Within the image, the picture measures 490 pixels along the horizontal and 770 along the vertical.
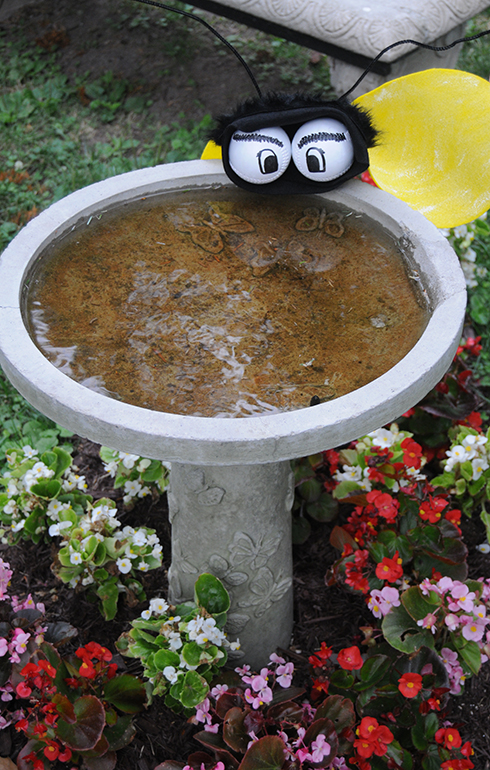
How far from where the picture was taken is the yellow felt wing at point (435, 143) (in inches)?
82.5

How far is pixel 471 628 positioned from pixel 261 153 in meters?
1.41

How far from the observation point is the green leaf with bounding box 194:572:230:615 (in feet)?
6.36

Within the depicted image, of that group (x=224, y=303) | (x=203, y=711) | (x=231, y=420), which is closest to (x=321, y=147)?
(x=224, y=303)

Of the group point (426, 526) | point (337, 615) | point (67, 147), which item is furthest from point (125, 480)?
point (67, 147)

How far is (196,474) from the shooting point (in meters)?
1.80

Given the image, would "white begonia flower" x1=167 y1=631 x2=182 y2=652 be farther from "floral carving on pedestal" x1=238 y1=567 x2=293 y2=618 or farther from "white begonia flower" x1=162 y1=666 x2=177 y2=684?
"floral carving on pedestal" x1=238 y1=567 x2=293 y2=618

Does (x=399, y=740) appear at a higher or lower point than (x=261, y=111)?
lower

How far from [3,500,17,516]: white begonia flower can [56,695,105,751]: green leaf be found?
761mm

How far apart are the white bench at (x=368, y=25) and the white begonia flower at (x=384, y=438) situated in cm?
251

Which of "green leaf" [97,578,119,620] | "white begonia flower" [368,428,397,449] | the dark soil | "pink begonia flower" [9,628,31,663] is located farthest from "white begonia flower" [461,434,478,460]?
"pink begonia flower" [9,628,31,663]

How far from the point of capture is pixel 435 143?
2189mm

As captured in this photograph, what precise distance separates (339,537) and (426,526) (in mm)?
272

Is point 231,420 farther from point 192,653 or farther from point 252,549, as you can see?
point 192,653

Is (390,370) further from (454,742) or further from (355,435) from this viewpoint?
(454,742)
